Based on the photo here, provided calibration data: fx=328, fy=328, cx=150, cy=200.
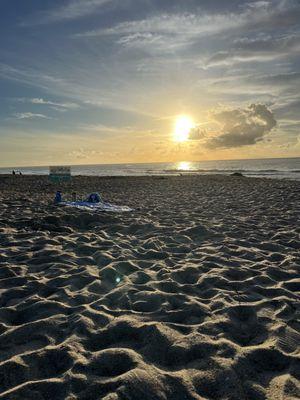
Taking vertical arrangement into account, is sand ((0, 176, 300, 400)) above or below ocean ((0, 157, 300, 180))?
below

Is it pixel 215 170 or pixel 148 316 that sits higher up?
pixel 215 170

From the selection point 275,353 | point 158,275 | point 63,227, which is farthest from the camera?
point 63,227

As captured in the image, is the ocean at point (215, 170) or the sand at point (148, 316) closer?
the sand at point (148, 316)

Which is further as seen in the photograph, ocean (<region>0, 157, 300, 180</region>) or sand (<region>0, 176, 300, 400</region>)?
ocean (<region>0, 157, 300, 180</region>)

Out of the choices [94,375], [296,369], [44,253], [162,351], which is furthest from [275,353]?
[44,253]

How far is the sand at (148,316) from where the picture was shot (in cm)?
261

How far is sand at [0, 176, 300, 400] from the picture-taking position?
2.61 meters

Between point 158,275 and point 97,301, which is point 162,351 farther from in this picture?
point 158,275

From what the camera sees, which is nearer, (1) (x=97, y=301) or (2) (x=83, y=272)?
(1) (x=97, y=301)

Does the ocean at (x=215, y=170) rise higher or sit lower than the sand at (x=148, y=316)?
higher

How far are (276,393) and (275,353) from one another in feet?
1.81

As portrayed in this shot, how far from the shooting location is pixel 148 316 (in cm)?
371

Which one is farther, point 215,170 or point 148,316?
point 215,170

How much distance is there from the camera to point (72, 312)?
3.79m
